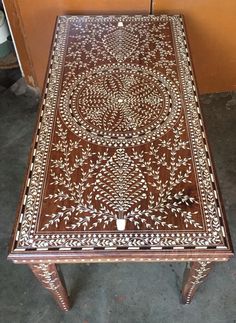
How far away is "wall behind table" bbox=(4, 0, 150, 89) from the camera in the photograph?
61.4 inches

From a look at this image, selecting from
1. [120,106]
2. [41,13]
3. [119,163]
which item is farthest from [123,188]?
[41,13]

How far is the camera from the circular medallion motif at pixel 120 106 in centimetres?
116

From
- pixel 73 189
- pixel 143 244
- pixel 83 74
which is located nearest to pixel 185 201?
pixel 143 244

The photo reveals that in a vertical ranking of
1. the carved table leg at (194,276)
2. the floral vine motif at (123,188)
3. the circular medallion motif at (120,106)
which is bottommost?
the carved table leg at (194,276)

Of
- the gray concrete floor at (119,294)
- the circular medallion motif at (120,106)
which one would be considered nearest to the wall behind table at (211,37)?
the circular medallion motif at (120,106)

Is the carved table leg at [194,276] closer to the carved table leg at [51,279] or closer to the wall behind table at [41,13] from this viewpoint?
the carved table leg at [51,279]

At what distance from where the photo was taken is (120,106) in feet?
4.05

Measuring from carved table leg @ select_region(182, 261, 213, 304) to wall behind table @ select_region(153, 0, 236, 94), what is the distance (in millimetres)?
1021

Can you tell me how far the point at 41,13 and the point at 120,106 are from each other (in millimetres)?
672

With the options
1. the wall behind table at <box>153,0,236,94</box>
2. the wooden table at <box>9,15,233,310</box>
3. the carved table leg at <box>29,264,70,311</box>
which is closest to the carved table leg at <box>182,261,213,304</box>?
the wooden table at <box>9,15,233,310</box>

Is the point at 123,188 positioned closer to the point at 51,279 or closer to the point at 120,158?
the point at 120,158

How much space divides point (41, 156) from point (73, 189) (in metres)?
0.16

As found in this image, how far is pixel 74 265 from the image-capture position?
4.87ft

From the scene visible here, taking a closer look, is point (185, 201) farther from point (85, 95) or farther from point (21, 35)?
point (21, 35)
